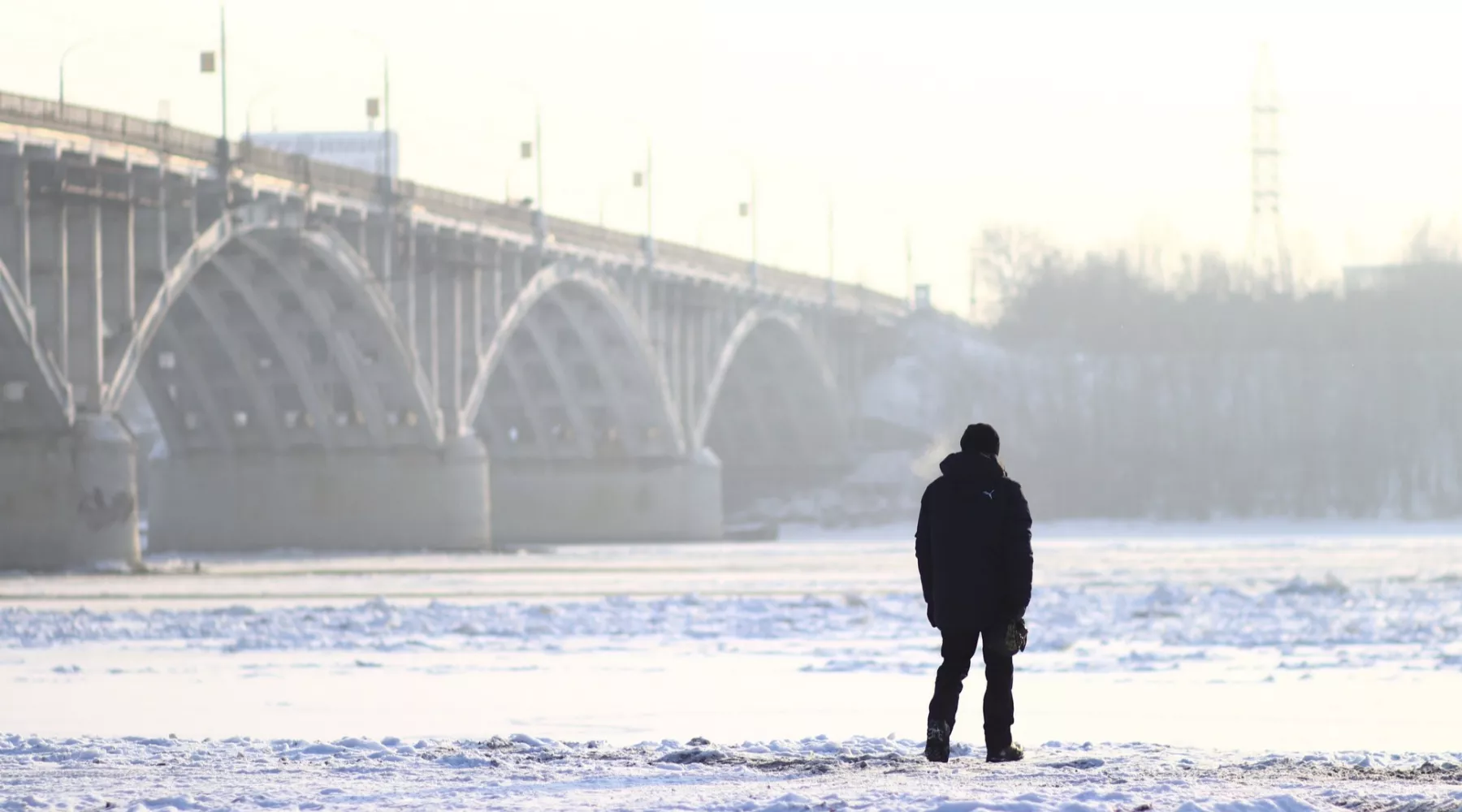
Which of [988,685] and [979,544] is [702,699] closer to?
[988,685]

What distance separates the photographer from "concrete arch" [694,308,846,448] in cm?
8712

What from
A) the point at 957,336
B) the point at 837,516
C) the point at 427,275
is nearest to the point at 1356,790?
the point at 427,275

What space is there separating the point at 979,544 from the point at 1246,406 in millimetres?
113033

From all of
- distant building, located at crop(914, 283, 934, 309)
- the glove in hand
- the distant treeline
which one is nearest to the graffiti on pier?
the glove in hand

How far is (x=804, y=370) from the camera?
107 meters

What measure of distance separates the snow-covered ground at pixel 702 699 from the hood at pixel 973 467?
1.35 metres

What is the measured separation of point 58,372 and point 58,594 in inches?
499

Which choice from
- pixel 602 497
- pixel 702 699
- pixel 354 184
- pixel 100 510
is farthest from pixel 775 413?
pixel 702 699

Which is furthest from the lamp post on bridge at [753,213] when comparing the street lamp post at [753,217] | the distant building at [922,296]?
the distant building at [922,296]

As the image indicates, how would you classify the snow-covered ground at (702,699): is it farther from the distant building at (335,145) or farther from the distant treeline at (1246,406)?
the distant treeline at (1246,406)

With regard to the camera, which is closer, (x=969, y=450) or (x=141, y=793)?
(x=141, y=793)

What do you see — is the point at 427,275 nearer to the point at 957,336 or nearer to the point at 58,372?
the point at 58,372

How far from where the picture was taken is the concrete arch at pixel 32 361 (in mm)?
44344

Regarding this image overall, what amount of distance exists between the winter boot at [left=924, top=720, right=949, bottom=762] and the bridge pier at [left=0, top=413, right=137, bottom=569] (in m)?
35.8
